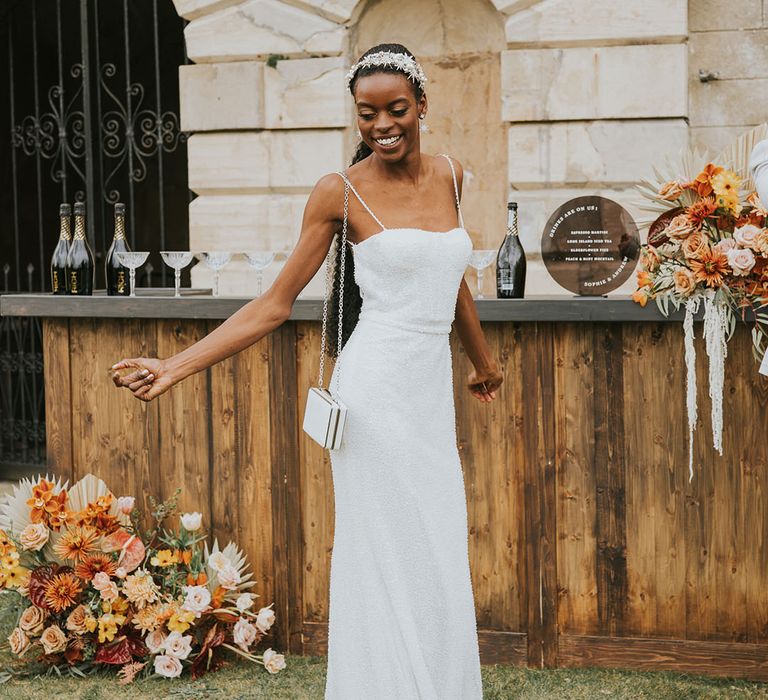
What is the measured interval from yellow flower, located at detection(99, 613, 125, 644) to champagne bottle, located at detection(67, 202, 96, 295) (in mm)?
1420

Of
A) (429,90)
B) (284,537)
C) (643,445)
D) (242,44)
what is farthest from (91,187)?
(643,445)

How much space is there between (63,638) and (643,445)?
235 centimetres

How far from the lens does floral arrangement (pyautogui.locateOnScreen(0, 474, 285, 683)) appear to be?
13.8ft

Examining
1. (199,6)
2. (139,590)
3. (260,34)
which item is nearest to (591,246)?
(139,590)

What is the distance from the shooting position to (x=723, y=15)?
6.98 meters

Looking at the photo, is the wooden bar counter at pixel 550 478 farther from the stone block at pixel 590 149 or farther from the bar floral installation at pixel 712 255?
the stone block at pixel 590 149

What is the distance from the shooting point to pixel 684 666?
4.09 metres

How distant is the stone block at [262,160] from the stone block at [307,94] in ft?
0.25

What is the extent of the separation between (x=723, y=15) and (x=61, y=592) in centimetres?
538

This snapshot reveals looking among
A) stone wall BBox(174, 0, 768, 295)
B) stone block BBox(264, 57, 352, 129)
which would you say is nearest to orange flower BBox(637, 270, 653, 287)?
stone wall BBox(174, 0, 768, 295)

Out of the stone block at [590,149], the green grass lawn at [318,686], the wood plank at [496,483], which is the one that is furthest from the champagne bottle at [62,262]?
the stone block at [590,149]

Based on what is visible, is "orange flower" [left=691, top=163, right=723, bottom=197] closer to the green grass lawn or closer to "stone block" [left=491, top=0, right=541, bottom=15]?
the green grass lawn

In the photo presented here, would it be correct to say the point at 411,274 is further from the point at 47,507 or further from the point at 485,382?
the point at 47,507

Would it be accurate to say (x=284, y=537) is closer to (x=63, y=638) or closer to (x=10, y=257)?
(x=63, y=638)
